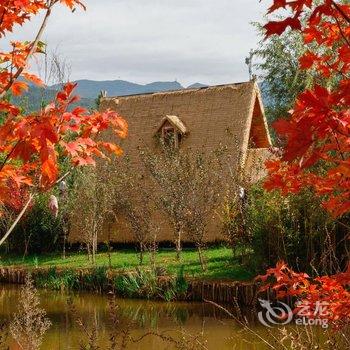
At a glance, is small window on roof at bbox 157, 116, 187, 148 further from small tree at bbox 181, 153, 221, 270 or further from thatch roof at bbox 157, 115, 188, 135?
small tree at bbox 181, 153, 221, 270

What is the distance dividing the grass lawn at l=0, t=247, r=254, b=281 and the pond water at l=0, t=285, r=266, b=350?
3.79ft

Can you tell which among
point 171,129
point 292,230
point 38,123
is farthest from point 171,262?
point 38,123

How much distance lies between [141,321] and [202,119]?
9135 mm

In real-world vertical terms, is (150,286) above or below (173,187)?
below

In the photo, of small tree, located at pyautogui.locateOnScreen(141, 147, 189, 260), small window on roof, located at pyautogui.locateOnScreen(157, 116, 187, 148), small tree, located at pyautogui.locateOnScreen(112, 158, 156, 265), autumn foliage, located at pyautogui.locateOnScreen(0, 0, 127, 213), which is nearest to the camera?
autumn foliage, located at pyautogui.locateOnScreen(0, 0, 127, 213)

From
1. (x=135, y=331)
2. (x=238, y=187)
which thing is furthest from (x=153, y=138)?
(x=135, y=331)

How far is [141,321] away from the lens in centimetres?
993

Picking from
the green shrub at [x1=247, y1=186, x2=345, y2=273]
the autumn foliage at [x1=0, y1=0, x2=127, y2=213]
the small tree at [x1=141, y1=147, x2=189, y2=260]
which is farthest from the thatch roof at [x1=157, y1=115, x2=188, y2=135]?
the autumn foliage at [x1=0, y1=0, x2=127, y2=213]

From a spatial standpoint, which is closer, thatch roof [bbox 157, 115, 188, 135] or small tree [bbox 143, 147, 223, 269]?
small tree [bbox 143, 147, 223, 269]

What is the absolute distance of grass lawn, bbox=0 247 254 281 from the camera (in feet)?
39.4

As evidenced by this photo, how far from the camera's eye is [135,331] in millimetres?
9312

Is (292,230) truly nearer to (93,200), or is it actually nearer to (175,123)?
(93,200)

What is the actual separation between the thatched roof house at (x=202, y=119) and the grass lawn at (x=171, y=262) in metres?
1.39

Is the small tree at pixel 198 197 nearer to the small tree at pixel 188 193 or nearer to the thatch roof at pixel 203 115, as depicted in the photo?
the small tree at pixel 188 193
